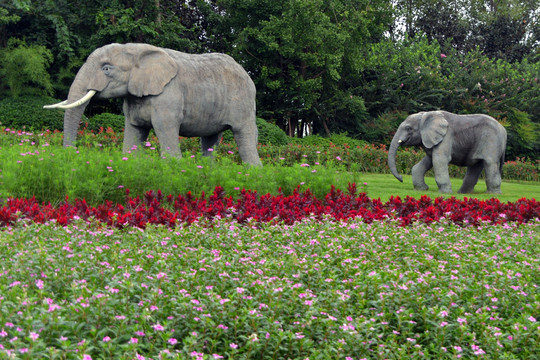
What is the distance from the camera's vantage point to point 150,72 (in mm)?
8969

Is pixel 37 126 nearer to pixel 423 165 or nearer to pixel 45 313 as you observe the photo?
pixel 423 165

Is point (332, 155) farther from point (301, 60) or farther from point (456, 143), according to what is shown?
point (301, 60)

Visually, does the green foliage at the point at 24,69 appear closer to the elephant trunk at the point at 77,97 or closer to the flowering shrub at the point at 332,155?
the flowering shrub at the point at 332,155

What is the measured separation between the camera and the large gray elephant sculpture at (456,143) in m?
11.6

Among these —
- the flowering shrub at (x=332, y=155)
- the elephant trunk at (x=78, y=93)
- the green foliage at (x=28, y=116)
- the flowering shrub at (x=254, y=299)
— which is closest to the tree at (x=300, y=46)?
the flowering shrub at (x=332, y=155)

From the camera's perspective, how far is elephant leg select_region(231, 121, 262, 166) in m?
10.1

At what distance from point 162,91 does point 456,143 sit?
20.1 feet

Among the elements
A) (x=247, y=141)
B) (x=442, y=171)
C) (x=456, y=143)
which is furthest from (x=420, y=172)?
(x=247, y=141)

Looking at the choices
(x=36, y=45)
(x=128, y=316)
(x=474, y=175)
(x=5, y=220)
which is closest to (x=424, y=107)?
(x=474, y=175)

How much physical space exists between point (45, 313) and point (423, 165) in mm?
10504

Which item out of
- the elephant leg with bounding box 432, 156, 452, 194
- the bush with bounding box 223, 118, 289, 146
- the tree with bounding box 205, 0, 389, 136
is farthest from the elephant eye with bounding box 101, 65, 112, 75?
the tree with bounding box 205, 0, 389, 136

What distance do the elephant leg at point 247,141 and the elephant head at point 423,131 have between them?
316 centimetres

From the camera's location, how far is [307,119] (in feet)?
88.9

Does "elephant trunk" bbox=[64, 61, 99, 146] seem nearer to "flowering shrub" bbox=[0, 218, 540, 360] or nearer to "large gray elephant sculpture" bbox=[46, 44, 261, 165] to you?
"large gray elephant sculpture" bbox=[46, 44, 261, 165]
